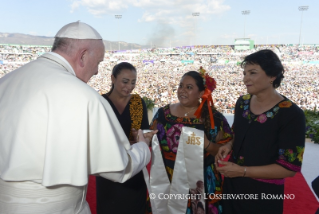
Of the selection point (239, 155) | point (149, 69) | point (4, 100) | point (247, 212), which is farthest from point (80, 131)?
point (149, 69)

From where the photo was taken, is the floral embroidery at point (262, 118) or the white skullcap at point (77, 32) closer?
the white skullcap at point (77, 32)

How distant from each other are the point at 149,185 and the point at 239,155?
0.84m

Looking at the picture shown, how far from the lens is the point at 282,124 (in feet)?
5.60

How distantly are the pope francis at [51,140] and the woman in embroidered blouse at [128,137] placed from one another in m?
1.03

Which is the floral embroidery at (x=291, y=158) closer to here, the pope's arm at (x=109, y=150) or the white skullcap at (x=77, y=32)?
the pope's arm at (x=109, y=150)

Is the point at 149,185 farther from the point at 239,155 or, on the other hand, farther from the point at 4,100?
the point at 4,100

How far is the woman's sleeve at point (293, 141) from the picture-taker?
65.3 inches

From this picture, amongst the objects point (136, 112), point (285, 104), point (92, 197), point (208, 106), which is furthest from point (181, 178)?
point (92, 197)

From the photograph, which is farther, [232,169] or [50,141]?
[232,169]

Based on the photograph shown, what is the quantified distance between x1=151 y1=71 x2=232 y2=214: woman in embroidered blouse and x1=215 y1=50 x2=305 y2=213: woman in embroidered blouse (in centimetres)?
19

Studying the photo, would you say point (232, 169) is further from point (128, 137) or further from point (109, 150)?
point (128, 137)

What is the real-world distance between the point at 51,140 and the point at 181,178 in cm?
138

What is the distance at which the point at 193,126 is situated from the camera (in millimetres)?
2248

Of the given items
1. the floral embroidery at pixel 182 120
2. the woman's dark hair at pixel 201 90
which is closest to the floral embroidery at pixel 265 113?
the woman's dark hair at pixel 201 90
